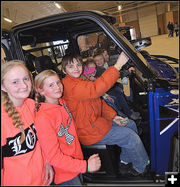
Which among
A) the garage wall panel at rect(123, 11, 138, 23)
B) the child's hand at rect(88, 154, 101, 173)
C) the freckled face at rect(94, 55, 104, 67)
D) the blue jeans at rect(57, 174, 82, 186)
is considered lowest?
the blue jeans at rect(57, 174, 82, 186)

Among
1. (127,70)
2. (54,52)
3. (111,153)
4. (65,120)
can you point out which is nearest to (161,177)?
(111,153)

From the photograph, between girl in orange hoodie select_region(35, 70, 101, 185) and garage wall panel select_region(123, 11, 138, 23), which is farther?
garage wall panel select_region(123, 11, 138, 23)

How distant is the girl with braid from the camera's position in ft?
2.77

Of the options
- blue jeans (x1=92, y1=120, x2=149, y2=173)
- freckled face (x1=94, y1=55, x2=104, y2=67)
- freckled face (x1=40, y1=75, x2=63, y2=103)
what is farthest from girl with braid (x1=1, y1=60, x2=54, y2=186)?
freckled face (x1=94, y1=55, x2=104, y2=67)

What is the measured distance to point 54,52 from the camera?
231cm

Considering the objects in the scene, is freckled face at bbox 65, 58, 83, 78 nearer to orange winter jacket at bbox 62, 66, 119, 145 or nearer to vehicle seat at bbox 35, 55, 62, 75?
orange winter jacket at bbox 62, 66, 119, 145

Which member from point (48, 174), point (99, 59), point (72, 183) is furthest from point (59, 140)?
point (99, 59)

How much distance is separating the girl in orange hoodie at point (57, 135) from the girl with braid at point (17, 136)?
7 centimetres

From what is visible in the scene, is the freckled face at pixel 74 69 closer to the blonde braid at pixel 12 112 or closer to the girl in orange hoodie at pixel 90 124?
the girl in orange hoodie at pixel 90 124

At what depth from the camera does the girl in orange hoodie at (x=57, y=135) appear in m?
1.05

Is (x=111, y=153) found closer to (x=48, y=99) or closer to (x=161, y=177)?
(x=161, y=177)

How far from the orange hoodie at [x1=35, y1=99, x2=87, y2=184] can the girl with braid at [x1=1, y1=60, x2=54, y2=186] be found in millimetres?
57

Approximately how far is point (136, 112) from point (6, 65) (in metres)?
2.11

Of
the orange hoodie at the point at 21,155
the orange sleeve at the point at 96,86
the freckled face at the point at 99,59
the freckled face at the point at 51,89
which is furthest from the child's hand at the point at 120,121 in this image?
the freckled face at the point at 99,59
